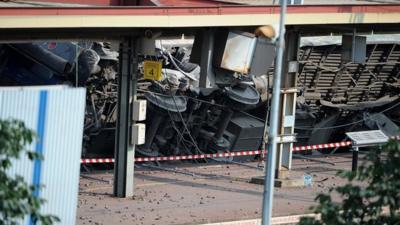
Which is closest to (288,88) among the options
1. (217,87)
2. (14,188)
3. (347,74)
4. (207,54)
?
(207,54)

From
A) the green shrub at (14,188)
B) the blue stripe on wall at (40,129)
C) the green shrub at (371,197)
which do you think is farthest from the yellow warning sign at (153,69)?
the green shrub at (14,188)

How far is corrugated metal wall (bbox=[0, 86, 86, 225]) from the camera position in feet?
26.5

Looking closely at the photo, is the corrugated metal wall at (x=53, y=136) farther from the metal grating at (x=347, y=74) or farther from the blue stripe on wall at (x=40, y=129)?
the metal grating at (x=347, y=74)

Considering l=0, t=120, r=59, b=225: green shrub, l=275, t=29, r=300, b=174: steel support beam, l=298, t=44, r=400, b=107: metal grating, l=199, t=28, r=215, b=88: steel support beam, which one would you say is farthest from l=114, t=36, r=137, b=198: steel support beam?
l=0, t=120, r=59, b=225: green shrub

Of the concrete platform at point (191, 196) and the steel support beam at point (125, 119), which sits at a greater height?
the steel support beam at point (125, 119)

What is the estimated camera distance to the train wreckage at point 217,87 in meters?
15.1

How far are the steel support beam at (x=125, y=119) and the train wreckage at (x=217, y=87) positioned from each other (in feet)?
0.87

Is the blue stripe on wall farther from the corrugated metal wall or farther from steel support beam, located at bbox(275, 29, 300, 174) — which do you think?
steel support beam, located at bbox(275, 29, 300, 174)

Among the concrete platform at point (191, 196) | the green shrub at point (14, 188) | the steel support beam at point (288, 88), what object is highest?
the steel support beam at point (288, 88)

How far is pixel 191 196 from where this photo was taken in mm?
15023

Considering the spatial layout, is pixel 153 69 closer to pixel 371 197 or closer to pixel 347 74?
pixel 371 197

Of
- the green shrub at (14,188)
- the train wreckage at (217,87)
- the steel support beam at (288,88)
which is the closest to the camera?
the green shrub at (14,188)

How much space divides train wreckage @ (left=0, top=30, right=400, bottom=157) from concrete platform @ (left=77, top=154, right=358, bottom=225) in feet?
3.13

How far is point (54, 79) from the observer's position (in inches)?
664
